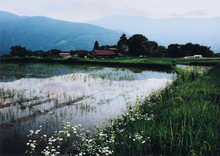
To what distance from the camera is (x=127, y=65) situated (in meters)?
29.1

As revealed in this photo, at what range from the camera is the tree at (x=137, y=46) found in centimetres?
5716

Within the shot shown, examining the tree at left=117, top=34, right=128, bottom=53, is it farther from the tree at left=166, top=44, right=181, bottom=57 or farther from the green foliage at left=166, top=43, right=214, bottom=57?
the green foliage at left=166, top=43, right=214, bottom=57

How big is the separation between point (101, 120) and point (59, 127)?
A: 1561mm

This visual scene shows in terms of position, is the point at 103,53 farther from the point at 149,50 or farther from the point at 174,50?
the point at 174,50

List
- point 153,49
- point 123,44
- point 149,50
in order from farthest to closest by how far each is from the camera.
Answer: point 123,44, point 153,49, point 149,50

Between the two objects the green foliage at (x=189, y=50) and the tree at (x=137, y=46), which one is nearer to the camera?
the green foliage at (x=189, y=50)

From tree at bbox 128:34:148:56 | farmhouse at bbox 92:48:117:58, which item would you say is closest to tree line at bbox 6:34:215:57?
tree at bbox 128:34:148:56

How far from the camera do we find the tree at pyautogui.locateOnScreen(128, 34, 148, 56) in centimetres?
5716

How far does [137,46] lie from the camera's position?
57750 mm

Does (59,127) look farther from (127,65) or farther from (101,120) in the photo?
(127,65)

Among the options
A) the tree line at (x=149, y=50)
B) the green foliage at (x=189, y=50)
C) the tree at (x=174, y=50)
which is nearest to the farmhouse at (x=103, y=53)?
the tree line at (x=149, y=50)

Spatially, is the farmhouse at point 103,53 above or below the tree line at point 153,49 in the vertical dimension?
below

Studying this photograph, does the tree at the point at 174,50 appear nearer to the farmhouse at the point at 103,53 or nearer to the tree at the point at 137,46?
the tree at the point at 137,46

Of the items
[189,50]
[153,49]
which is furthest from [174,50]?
[153,49]
